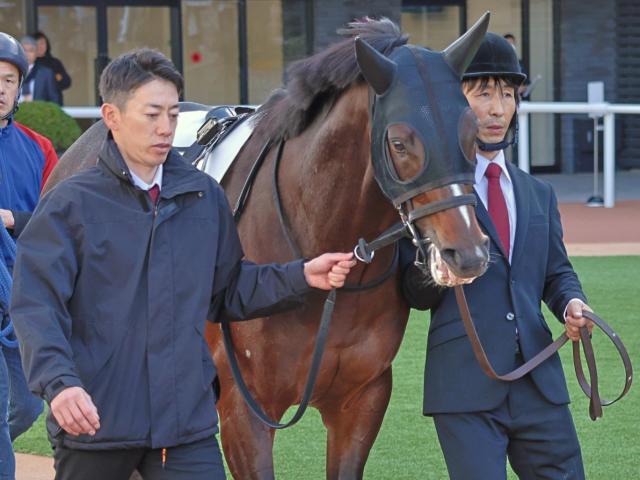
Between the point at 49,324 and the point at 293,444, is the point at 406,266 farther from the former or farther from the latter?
the point at 293,444

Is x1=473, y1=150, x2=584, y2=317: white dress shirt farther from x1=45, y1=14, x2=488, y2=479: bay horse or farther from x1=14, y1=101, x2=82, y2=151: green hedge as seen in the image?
x1=14, y1=101, x2=82, y2=151: green hedge

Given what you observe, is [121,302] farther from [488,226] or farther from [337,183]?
[488,226]

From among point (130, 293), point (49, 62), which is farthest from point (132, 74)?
point (49, 62)

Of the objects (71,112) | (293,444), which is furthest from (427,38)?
(293,444)

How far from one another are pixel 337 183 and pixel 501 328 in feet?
2.16

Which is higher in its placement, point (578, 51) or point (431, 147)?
point (578, 51)

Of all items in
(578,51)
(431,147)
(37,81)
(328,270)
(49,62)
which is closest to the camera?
(431,147)

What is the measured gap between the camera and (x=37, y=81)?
586 inches

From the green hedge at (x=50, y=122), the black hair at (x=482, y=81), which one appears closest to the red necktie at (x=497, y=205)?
the black hair at (x=482, y=81)

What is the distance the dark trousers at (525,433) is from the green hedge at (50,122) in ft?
31.6

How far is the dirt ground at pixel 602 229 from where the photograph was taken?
38.8ft

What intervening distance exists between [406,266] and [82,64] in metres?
14.9

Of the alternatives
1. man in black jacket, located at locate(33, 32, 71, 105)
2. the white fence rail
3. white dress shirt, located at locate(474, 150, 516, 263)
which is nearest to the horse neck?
white dress shirt, located at locate(474, 150, 516, 263)

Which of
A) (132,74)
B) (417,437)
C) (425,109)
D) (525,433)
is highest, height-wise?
(132,74)
